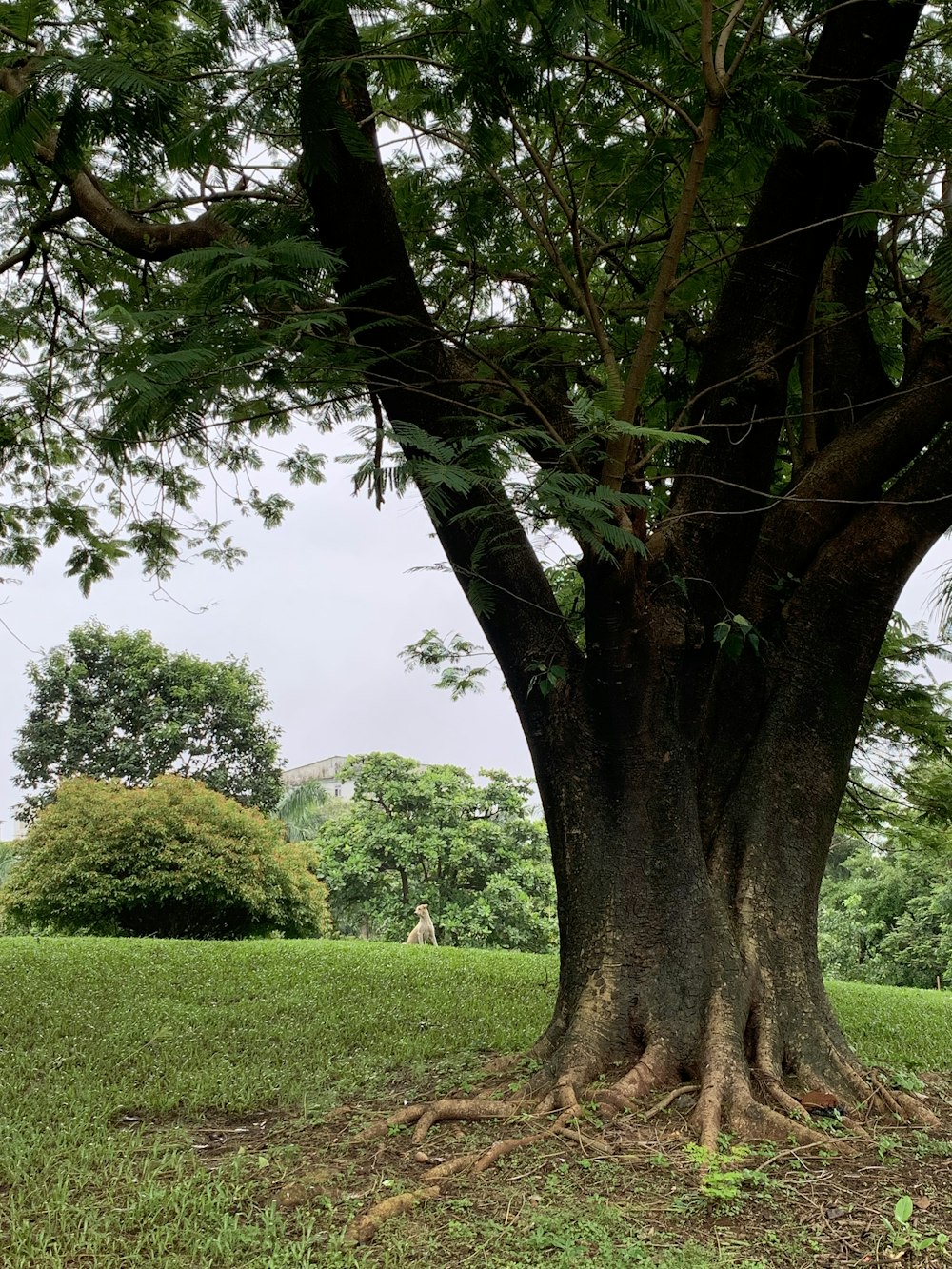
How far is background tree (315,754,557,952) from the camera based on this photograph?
18.1m

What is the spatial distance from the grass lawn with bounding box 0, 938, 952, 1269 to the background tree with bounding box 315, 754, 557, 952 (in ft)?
42.5

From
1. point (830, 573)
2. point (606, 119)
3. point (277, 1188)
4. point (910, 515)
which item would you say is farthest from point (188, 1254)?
point (606, 119)

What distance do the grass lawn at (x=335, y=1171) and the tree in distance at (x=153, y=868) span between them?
7.76 metres

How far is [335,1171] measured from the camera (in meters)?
2.97

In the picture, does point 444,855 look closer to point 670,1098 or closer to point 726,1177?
point 670,1098

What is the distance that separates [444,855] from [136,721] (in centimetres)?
939

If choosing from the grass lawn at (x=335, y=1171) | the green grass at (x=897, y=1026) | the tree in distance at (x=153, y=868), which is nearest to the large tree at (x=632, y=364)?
the grass lawn at (x=335, y=1171)

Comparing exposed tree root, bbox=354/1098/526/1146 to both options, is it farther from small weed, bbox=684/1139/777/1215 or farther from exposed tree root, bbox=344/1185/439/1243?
small weed, bbox=684/1139/777/1215

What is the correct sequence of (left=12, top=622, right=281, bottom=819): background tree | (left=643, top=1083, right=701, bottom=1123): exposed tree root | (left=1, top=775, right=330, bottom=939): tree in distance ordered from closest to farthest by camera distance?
(left=643, top=1083, right=701, bottom=1123): exposed tree root, (left=1, top=775, right=330, bottom=939): tree in distance, (left=12, top=622, right=281, bottom=819): background tree

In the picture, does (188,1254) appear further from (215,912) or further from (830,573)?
(215,912)

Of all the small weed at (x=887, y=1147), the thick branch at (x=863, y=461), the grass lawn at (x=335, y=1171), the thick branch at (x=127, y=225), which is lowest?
the grass lawn at (x=335, y=1171)

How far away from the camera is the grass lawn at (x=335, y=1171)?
8.09ft

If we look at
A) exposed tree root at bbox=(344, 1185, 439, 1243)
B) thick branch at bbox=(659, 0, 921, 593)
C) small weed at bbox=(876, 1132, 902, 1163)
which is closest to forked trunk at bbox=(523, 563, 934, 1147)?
small weed at bbox=(876, 1132, 902, 1163)

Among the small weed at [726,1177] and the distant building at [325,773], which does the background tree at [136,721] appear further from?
the small weed at [726,1177]
